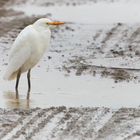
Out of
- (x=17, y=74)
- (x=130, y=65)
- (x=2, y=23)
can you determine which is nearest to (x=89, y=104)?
(x=17, y=74)

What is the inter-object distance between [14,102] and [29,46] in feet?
4.00

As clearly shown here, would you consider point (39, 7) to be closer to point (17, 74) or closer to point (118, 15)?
point (118, 15)

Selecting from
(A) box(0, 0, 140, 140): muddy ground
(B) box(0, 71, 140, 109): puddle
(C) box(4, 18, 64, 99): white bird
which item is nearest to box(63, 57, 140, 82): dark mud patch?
(A) box(0, 0, 140, 140): muddy ground

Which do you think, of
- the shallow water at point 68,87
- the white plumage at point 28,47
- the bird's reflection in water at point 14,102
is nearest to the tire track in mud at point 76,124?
the bird's reflection in water at point 14,102

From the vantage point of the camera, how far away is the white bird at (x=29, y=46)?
496 inches

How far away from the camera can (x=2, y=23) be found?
20.9 metres

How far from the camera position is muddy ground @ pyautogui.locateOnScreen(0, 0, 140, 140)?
9.66 meters

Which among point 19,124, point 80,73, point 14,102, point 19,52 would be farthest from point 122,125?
point 80,73

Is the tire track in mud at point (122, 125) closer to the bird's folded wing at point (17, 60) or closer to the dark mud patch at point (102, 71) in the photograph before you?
the bird's folded wing at point (17, 60)

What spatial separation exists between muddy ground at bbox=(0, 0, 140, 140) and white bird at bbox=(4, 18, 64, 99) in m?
1.52

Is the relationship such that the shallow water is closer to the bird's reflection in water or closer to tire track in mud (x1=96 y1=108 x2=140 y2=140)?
the bird's reflection in water

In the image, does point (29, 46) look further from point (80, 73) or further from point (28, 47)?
point (80, 73)

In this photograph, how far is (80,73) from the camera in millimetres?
14328

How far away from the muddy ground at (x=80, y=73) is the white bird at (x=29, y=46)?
1519 mm
